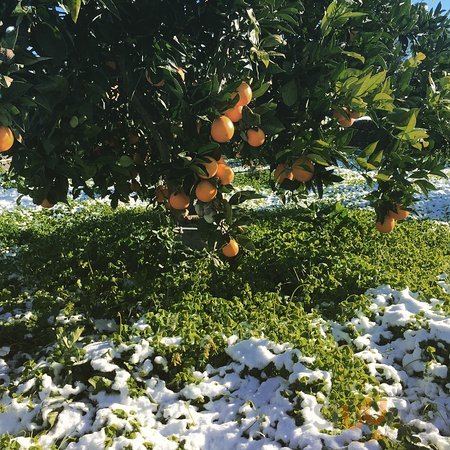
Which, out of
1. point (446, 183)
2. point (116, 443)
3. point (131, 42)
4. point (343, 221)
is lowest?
point (446, 183)

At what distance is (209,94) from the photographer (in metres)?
2.66

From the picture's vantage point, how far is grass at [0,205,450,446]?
3109 mm

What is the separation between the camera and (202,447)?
237 centimetres

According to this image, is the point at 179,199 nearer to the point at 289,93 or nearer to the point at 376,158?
the point at 289,93

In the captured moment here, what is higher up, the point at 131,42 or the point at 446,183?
the point at 131,42

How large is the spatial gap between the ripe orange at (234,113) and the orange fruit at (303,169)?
0.55 metres

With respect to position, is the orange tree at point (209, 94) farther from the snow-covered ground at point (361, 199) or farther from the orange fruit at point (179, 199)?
the snow-covered ground at point (361, 199)

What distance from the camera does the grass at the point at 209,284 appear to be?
311 centimetres

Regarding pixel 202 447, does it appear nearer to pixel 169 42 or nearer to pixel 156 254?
pixel 169 42

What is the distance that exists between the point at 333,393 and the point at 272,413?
1.19 ft

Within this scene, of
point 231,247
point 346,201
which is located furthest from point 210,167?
point 346,201

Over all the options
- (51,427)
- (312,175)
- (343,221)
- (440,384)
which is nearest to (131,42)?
(312,175)

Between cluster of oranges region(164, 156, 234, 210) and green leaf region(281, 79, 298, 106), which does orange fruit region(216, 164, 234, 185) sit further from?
green leaf region(281, 79, 298, 106)

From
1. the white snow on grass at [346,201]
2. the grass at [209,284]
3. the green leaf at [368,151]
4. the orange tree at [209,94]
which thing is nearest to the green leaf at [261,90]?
the orange tree at [209,94]
